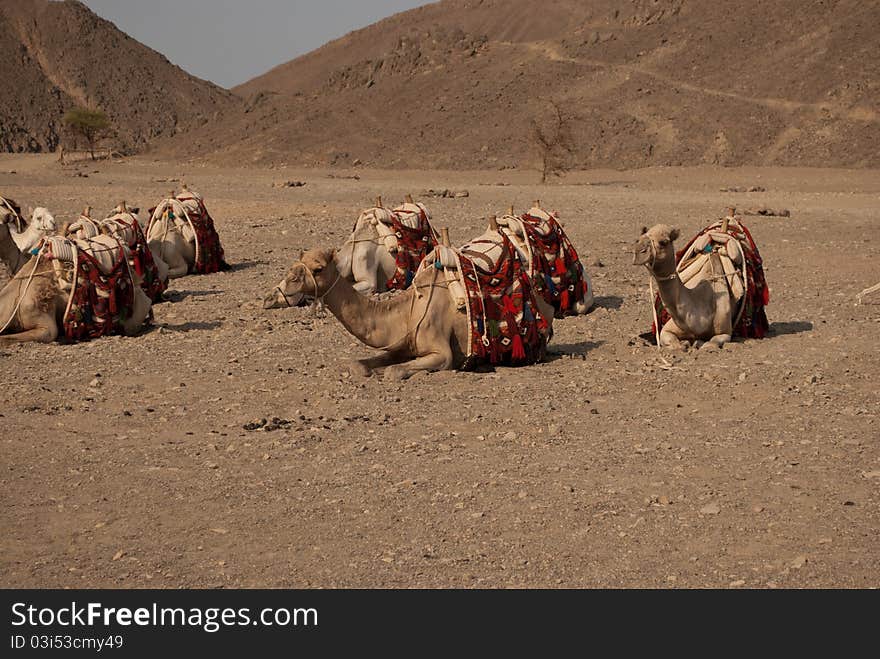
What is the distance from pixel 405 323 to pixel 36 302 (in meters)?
3.68

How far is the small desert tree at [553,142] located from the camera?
39.2 meters

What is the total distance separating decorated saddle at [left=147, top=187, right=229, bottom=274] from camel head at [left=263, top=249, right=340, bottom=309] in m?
7.01

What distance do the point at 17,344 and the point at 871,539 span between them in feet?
25.5

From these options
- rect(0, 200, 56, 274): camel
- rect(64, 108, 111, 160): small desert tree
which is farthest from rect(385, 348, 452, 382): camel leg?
rect(64, 108, 111, 160): small desert tree

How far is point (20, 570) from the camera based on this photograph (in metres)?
6.11

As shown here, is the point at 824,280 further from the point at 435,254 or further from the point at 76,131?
the point at 76,131

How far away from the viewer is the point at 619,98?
5231cm

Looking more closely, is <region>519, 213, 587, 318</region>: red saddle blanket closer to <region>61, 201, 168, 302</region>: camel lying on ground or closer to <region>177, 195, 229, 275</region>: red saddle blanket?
<region>61, 201, 168, 302</region>: camel lying on ground

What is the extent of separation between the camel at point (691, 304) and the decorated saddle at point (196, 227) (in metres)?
6.95

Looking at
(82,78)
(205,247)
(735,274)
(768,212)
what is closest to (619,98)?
(768,212)

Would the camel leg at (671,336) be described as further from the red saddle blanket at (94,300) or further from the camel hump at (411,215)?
the red saddle blanket at (94,300)

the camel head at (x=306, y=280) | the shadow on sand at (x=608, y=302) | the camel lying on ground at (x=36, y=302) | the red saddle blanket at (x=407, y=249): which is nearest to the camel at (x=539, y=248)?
the shadow on sand at (x=608, y=302)

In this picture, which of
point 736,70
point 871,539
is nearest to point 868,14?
point 736,70

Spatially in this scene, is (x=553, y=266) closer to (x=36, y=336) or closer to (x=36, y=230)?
(x=36, y=336)
